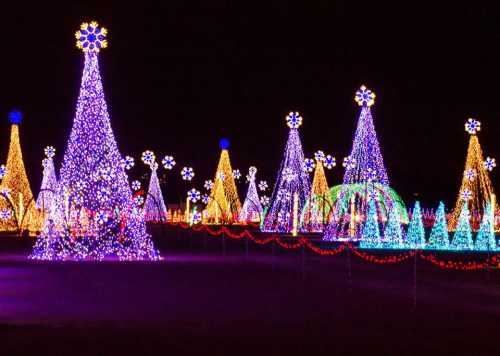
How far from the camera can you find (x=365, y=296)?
18.4m

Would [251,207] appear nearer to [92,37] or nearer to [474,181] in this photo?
[474,181]

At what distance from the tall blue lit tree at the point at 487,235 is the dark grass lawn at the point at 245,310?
1176cm

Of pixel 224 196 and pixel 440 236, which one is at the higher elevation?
pixel 224 196

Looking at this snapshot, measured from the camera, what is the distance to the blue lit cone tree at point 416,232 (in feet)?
140

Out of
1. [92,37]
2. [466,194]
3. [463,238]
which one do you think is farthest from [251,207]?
[92,37]

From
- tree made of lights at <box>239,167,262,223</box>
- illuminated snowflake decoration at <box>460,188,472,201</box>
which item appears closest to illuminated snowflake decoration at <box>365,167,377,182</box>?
illuminated snowflake decoration at <box>460,188,472,201</box>

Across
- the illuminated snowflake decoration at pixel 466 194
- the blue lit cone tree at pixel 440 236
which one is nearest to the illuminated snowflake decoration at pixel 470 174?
the illuminated snowflake decoration at pixel 466 194

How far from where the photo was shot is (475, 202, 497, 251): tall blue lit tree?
125 feet

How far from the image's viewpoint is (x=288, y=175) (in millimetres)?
58219

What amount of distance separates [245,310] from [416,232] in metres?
28.4

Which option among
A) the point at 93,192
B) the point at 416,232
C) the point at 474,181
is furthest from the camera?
the point at 474,181

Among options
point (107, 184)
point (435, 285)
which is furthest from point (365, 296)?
point (107, 184)

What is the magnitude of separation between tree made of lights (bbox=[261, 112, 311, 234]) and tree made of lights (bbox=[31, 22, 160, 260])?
990 inches

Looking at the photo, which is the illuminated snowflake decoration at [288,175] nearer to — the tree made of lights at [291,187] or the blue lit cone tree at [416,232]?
the tree made of lights at [291,187]
